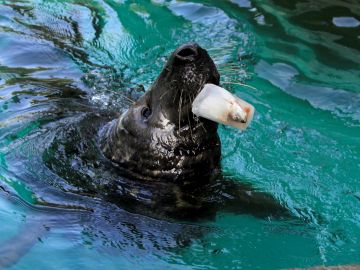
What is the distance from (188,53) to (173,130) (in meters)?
0.51

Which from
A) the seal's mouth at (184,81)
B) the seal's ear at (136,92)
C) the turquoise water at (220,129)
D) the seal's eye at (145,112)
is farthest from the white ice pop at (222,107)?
the seal's ear at (136,92)

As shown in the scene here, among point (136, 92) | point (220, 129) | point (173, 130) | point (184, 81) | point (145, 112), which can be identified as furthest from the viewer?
point (136, 92)

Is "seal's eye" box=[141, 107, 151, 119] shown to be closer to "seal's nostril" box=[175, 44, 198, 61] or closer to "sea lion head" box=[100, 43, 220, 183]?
"sea lion head" box=[100, 43, 220, 183]

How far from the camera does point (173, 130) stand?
150 inches

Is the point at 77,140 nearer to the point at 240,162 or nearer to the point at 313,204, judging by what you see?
the point at 240,162

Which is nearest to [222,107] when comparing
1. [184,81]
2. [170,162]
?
[184,81]

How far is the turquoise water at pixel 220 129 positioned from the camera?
367 cm

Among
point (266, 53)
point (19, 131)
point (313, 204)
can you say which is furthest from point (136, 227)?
point (266, 53)

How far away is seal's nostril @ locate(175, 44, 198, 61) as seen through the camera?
3547 millimetres

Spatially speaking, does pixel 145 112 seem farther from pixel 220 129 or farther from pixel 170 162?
pixel 220 129

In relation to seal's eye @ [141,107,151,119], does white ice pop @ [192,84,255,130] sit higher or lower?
higher

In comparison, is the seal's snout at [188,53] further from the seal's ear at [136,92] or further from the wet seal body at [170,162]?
the seal's ear at [136,92]

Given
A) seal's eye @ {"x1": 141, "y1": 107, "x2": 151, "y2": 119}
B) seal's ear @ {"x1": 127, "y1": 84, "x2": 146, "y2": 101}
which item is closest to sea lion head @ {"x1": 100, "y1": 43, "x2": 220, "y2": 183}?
seal's eye @ {"x1": 141, "y1": 107, "x2": 151, "y2": 119}

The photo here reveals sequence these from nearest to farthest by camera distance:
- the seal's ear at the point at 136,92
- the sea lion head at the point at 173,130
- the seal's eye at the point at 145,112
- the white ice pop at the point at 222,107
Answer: the white ice pop at the point at 222,107 < the sea lion head at the point at 173,130 < the seal's eye at the point at 145,112 < the seal's ear at the point at 136,92
